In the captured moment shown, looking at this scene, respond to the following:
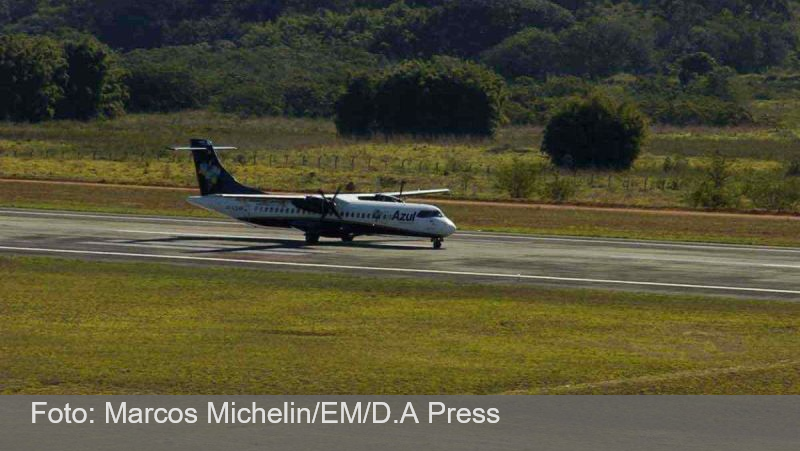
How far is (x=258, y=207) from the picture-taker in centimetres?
5706

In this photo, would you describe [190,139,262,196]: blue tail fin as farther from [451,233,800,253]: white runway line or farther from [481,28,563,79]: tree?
[481,28,563,79]: tree

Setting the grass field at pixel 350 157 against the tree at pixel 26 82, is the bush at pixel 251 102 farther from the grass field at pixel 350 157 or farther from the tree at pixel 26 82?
the tree at pixel 26 82

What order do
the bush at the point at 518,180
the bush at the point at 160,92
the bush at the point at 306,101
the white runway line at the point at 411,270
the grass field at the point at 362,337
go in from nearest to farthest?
the grass field at the point at 362,337 < the white runway line at the point at 411,270 < the bush at the point at 518,180 < the bush at the point at 306,101 < the bush at the point at 160,92

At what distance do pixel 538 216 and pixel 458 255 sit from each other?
20295mm

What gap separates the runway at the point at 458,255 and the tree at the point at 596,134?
39.6 m

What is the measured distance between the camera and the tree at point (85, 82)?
5763 inches

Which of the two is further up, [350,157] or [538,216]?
[538,216]

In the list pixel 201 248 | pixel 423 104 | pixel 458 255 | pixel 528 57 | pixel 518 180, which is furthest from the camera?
pixel 528 57

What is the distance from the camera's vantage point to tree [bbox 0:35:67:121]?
456ft

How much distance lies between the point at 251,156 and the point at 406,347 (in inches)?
3023

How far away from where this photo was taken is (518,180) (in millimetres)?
82375

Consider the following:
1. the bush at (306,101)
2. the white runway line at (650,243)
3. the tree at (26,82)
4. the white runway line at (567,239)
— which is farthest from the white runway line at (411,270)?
the bush at (306,101)

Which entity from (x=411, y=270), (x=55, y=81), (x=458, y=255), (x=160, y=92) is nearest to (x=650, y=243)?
(x=458, y=255)

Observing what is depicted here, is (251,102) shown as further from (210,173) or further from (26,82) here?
(210,173)
